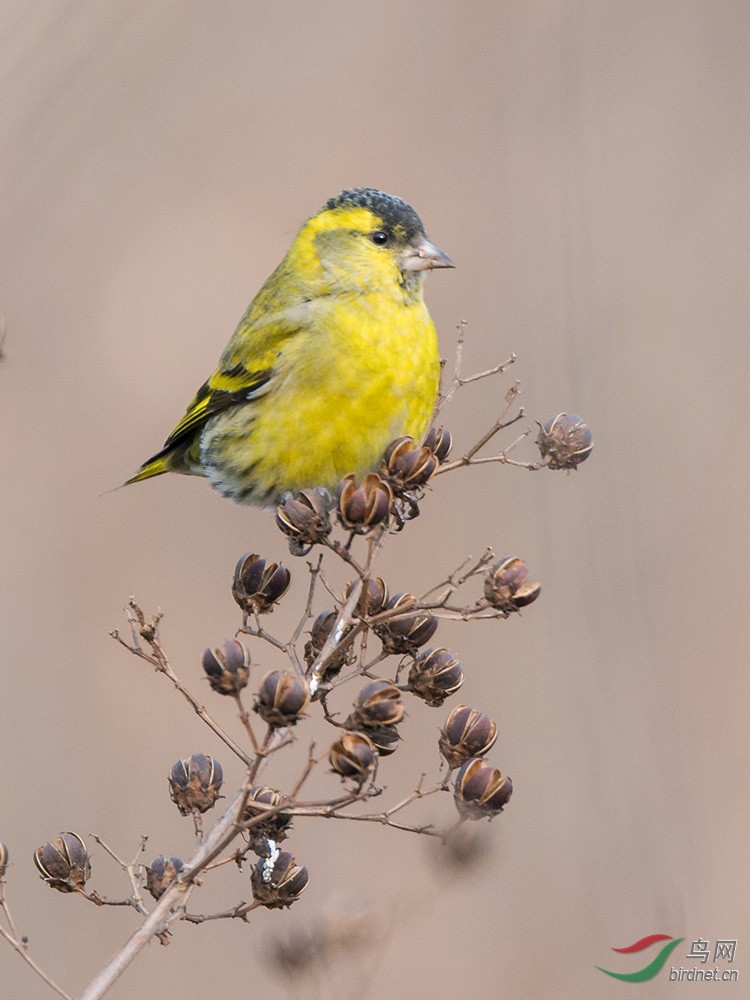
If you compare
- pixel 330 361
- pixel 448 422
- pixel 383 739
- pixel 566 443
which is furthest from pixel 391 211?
pixel 383 739

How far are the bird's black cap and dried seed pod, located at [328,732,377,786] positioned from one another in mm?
2158

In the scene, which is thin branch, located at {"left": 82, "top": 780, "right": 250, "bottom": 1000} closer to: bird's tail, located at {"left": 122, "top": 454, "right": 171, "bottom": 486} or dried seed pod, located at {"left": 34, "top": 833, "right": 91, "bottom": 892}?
dried seed pod, located at {"left": 34, "top": 833, "right": 91, "bottom": 892}

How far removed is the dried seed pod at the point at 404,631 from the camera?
2.78 m

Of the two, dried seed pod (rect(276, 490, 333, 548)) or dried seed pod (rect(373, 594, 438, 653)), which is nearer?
dried seed pod (rect(373, 594, 438, 653))

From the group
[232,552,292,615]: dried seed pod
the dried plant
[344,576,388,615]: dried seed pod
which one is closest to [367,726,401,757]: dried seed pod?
the dried plant

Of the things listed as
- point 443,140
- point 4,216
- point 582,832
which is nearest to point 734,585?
point 582,832

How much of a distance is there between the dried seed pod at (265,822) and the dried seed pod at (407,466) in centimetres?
80

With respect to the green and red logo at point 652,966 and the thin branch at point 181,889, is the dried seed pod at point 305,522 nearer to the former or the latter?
the thin branch at point 181,889

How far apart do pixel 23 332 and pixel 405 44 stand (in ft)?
9.15

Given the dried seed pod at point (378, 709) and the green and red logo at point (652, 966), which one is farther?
the green and red logo at point (652, 966)

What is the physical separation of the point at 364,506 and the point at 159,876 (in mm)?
882

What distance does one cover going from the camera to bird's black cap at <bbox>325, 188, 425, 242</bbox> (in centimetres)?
405

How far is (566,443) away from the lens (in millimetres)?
3084

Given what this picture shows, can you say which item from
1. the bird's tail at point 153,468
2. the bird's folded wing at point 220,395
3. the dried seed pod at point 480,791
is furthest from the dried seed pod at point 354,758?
the bird's tail at point 153,468
